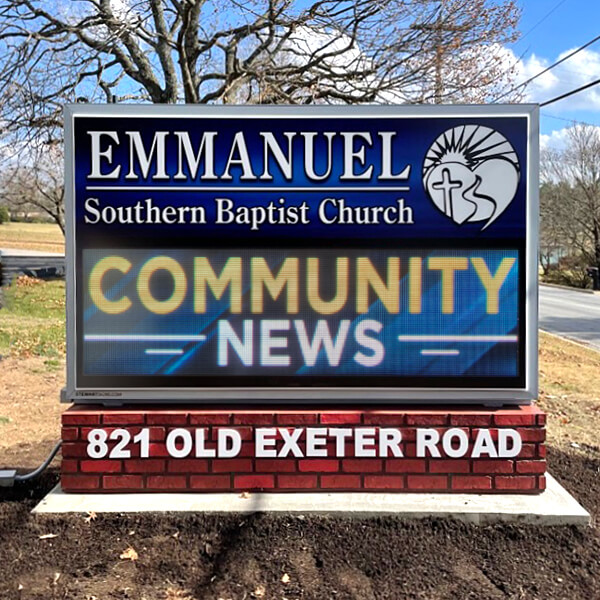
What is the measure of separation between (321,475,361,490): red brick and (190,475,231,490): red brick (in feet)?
1.86

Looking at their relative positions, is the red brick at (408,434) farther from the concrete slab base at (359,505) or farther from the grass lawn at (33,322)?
the grass lawn at (33,322)

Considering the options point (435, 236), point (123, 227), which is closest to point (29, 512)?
point (123, 227)

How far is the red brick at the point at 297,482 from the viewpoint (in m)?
3.83

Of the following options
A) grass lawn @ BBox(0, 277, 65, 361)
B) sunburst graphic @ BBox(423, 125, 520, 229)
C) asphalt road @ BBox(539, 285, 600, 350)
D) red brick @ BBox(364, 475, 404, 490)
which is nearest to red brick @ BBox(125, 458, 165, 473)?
red brick @ BBox(364, 475, 404, 490)

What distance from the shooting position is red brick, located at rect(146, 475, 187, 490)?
12.6 feet

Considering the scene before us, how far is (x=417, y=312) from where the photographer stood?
3.79 m

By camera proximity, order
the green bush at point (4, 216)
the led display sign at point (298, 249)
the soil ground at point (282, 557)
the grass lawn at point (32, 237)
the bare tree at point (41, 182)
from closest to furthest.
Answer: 1. the soil ground at point (282, 557)
2. the led display sign at point (298, 249)
3. the bare tree at point (41, 182)
4. the grass lawn at point (32, 237)
5. the green bush at point (4, 216)

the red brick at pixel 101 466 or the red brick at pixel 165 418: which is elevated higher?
the red brick at pixel 165 418

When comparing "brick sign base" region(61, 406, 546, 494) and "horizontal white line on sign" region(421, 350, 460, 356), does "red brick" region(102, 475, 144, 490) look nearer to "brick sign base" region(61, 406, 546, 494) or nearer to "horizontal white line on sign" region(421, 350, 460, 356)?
"brick sign base" region(61, 406, 546, 494)

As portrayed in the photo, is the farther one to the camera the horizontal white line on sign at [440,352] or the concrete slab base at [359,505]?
the horizontal white line on sign at [440,352]

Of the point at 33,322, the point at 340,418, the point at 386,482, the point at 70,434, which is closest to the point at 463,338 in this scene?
the point at 340,418

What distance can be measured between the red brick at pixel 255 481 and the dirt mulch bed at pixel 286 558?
0.27m

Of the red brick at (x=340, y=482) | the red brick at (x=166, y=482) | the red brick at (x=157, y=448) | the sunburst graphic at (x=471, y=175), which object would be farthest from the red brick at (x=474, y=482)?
the red brick at (x=157, y=448)

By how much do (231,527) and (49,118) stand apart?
38.4 feet
